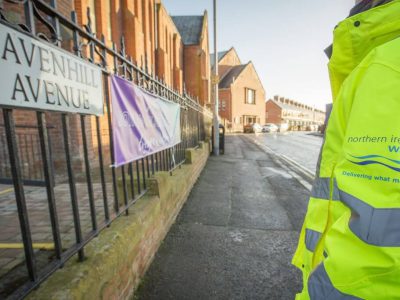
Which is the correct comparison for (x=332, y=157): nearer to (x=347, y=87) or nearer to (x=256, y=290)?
(x=347, y=87)

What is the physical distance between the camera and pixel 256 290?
243 centimetres

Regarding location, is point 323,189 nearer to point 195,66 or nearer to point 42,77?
point 42,77

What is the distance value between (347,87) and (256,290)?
215 centimetres

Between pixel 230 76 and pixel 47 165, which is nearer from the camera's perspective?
pixel 47 165

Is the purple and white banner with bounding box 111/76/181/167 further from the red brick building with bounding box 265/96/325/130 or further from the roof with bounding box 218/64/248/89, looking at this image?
the red brick building with bounding box 265/96/325/130

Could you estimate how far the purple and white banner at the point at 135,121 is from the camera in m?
2.32

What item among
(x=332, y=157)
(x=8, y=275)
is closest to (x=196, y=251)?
(x=8, y=275)

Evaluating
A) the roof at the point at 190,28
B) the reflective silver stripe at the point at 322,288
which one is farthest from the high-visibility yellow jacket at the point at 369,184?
the roof at the point at 190,28

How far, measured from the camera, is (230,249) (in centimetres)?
322

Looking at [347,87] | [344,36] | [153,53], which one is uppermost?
[153,53]

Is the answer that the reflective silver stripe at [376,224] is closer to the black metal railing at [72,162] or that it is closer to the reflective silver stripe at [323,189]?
the reflective silver stripe at [323,189]

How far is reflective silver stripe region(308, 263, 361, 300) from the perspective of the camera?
0.92 meters

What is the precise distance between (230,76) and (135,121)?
152 feet

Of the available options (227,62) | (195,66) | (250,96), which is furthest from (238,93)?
(195,66)
